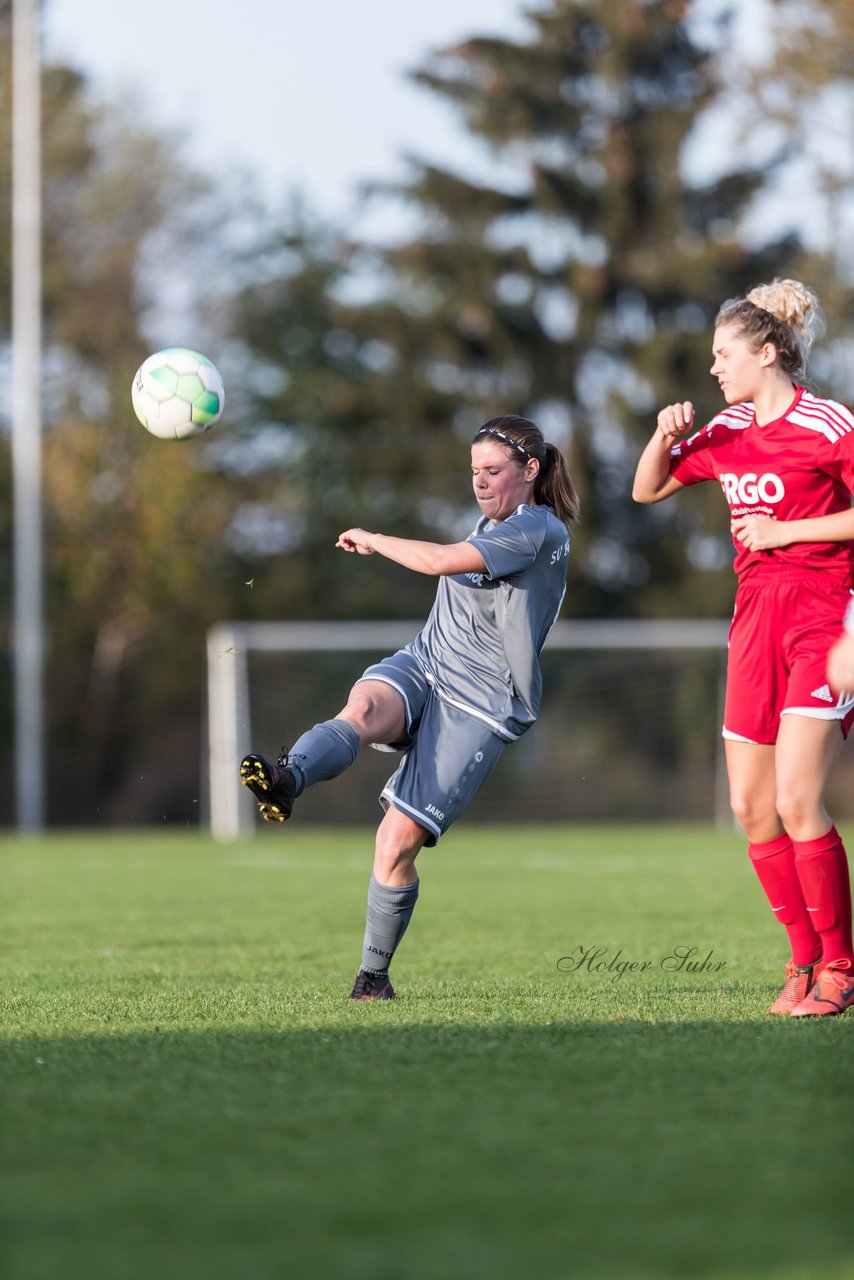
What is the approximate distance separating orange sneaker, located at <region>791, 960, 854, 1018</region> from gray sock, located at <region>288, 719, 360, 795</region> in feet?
4.78

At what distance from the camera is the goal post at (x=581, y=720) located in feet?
66.9

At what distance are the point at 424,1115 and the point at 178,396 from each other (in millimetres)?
3505

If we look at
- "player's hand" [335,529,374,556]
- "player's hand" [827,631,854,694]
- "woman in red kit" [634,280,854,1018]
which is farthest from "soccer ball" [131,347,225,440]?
"player's hand" [827,631,854,694]

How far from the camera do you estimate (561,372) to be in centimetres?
2850

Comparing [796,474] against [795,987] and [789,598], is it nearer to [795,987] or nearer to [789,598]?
[789,598]

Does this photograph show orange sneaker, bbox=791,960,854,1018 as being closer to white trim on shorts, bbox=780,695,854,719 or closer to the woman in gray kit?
white trim on shorts, bbox=780,695,854,719

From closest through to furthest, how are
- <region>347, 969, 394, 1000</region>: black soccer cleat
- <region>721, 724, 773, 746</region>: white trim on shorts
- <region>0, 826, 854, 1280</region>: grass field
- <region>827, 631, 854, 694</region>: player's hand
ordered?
<region>0, 826, 854, 1280</region>: grass field → <region>827, 631, 854, 694</region>: player's hand → <region>721, 724, 773, 746</region>: white trim on shorts → <region>347, 969, 394, 1000</region>: black soccer cleat


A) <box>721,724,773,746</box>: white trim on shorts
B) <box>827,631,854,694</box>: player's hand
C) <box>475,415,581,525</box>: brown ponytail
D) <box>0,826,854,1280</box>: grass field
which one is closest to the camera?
<box>0,826,854,1280</box>: grass field

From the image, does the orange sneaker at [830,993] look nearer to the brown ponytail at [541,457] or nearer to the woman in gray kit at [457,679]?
the woman in gray kit at [457,679]

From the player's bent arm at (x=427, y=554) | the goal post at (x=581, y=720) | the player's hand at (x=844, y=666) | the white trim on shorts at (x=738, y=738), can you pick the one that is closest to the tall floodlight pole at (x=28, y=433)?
the goal post at (x=581, y=720)

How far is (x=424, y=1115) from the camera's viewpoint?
3.38 m

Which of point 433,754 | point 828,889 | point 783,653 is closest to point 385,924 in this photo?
point 433,754

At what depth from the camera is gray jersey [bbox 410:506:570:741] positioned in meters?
5.27

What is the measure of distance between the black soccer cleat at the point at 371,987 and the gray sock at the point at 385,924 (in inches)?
0.7
